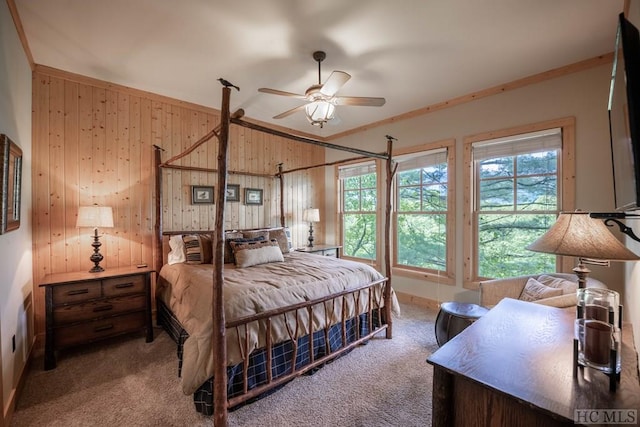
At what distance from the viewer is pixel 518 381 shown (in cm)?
92

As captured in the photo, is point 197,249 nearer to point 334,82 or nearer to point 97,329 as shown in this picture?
point 97,329

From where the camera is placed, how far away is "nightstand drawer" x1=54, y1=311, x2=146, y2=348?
244cm

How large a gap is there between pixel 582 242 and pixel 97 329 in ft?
12.2

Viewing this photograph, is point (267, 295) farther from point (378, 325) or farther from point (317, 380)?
point (378, 325)

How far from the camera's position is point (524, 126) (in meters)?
3.06

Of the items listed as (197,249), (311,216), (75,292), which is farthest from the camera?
(311,216)

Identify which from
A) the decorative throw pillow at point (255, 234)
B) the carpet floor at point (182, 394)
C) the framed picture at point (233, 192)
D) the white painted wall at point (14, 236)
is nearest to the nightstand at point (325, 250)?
the decorative throw pillow at point (255, 234)

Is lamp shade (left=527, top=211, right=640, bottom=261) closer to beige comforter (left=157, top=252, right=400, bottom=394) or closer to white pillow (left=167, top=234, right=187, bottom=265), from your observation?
beige comforter (left=157, top=252, right=400, bottom=394)

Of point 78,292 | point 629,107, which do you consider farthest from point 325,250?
point 629,107

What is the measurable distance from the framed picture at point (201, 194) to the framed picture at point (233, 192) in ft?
0.91

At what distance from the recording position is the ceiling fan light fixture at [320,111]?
2.54 metres

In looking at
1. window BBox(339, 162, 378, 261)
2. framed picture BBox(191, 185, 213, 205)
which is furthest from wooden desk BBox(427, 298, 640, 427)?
framed picture BBox(191, 185, 213, 205)

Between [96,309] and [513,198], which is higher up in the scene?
[513,198]

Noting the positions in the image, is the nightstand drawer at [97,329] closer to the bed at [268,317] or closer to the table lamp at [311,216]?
the bed at [268,317]
